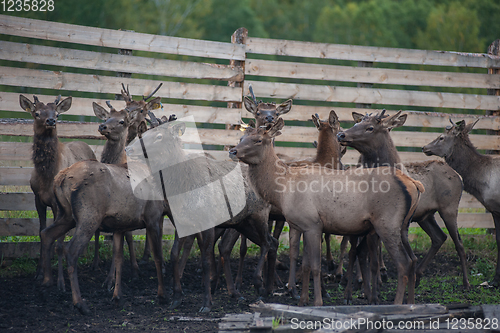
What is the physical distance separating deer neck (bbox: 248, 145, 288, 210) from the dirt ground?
62.9 inches

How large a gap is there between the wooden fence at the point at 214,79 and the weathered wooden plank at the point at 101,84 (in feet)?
0.06

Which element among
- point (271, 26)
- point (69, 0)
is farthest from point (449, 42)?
point (69, 0)

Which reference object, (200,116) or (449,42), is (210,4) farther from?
(200,116)

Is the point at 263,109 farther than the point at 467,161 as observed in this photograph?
→ Yes

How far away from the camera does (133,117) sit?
8.54 meters

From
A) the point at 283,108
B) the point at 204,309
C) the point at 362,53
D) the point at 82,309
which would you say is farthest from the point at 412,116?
the point at 82,309

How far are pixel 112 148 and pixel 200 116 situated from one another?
2.36 metres

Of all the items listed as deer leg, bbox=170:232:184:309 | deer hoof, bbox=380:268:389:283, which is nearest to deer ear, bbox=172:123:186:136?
deer leg, bbox=170:232:184:309

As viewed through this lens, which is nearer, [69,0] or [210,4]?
[69,0]

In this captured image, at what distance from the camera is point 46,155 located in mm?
7699

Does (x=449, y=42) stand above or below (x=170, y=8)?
below

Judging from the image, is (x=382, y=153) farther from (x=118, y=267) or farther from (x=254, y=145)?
(x=118, y=267)

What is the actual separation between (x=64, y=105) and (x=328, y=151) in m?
4.59

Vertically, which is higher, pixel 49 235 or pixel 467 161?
pixel 467 161
